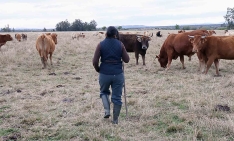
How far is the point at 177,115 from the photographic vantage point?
6531 mm

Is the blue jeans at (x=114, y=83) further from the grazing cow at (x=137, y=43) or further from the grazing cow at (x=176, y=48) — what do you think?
the grazing cow at (x=137, y=43)

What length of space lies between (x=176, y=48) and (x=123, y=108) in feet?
22.4

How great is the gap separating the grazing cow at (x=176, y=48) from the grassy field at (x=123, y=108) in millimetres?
1430

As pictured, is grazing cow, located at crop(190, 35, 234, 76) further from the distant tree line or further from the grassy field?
the distant tree line

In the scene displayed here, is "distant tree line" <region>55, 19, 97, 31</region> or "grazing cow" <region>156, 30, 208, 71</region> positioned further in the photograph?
"distant tree line" <region>55, 19, 97, 31</region>

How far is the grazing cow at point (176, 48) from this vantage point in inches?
522

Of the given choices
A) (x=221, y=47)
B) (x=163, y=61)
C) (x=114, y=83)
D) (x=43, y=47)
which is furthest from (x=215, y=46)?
(x=43, y=47)

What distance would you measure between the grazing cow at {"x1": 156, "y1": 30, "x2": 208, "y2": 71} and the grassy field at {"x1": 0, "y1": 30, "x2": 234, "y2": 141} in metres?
1.43

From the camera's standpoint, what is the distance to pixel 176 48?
527 inches

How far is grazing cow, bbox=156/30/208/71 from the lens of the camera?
43.5ft

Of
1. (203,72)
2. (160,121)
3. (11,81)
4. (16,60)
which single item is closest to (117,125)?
(160,121)

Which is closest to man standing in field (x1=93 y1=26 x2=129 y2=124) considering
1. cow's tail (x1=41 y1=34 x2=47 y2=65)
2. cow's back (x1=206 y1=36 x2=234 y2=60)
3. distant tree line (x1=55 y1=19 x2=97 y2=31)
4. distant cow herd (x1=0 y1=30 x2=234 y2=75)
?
distant cow herd (x1=0 y1=30 x2=234 y2=75)

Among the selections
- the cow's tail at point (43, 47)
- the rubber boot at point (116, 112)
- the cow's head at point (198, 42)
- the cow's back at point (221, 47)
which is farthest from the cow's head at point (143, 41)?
the rubber boot at point (116, 112)

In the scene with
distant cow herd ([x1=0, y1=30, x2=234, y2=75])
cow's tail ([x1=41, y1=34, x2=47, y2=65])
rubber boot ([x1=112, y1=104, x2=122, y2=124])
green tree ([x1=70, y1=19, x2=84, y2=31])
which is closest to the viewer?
rubber boot ([x1=112, y1=104, x2=122, y2=124])
